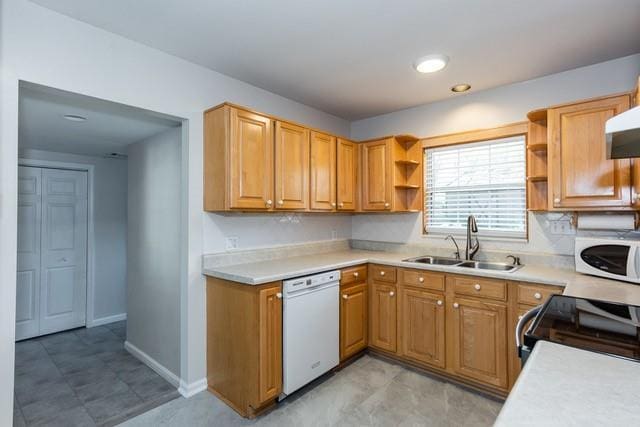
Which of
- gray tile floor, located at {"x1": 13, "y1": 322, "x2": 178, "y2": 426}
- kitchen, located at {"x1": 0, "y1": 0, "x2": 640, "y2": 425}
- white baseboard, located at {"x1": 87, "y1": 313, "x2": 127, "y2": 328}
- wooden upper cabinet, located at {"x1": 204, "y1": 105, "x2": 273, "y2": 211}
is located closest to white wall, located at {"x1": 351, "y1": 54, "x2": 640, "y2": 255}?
kitchen, located at {"x1": 0, "y1": 0, "x2": 640, "y2": 425}

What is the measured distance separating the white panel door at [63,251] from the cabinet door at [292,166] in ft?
10.5

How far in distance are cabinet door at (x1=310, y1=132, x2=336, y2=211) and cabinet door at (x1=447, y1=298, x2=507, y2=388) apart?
1434 mm

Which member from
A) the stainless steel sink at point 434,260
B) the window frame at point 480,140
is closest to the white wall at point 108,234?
the stainless steel sink at point 434,260

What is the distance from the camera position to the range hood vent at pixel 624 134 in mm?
1130

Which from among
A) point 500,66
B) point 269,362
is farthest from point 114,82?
point 500,66

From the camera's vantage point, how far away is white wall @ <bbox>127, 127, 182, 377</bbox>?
2.73 metres

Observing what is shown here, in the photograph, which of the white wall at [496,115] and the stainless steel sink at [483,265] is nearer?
the white wall at [496,115]

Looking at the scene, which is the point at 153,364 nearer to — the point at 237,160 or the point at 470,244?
the point at 237,160

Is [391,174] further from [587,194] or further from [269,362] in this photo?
[269,362]

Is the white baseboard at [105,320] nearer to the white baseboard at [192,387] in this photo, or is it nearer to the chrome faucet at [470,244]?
the white baseboard at [192,387]

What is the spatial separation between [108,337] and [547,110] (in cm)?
495

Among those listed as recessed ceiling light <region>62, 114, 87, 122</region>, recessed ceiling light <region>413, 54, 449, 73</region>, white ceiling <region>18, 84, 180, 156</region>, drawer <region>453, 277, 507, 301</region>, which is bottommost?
drawer <region>453, 277, 507, 301</region>

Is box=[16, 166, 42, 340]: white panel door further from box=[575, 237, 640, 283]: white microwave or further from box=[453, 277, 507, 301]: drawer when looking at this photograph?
box=[575, 237, 640, 283]: white microwave

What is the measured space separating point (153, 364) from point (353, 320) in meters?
1.84
